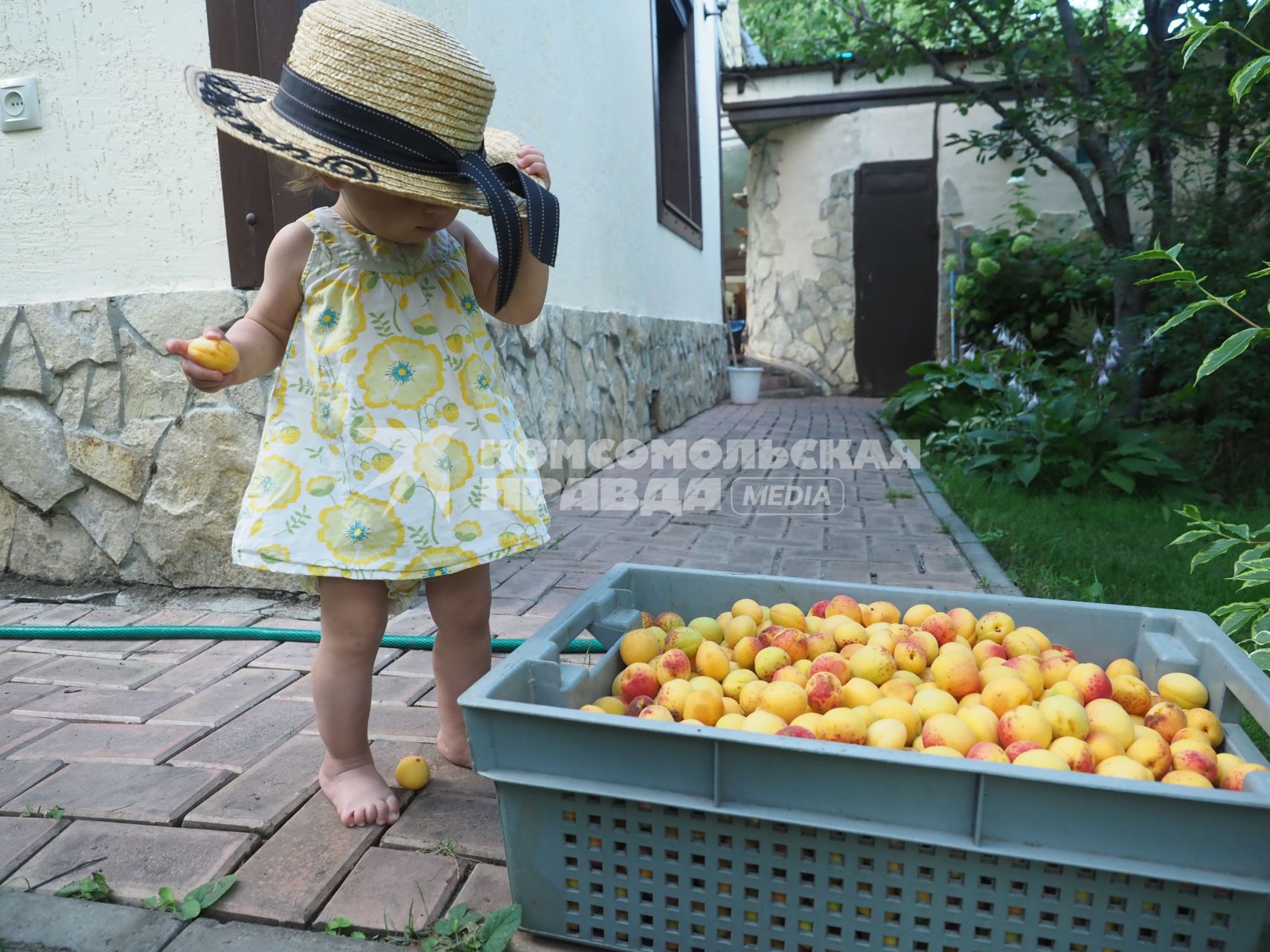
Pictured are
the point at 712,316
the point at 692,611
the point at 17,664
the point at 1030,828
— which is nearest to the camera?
the point at 1030,828

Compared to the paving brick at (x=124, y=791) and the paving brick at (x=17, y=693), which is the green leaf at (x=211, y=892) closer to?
the paving brick at (x=124, y=791)

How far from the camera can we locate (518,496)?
1759 mm

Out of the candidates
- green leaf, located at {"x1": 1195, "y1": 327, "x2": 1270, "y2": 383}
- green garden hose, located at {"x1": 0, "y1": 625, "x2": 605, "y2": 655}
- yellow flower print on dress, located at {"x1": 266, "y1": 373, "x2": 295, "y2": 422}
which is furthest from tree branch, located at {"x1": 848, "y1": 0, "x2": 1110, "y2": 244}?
yellow flower print on dress, located at {"x1": 266, "y1": 373, "x2": 295, "y2": 422}

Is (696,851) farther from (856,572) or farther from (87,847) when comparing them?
(856,572)

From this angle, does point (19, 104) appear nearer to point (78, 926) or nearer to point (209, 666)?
point (209, 666)

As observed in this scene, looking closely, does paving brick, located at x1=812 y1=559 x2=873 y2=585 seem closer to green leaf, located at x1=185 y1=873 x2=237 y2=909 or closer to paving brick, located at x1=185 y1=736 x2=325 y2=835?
paving brick, located at x1=185 y1=736 x2=325 y2=835

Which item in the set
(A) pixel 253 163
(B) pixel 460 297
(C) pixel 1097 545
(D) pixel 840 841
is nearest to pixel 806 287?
(C) pixel 1097 545

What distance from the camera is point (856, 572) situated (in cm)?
323

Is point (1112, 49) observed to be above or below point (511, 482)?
above

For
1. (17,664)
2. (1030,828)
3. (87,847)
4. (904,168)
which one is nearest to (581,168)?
(17,664)

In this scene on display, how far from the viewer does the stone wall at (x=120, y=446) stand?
284 cm

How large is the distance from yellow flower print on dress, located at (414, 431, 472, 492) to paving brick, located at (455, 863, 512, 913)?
0.68 m

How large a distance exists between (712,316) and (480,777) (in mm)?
8873

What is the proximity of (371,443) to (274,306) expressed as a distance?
32 centimetres
